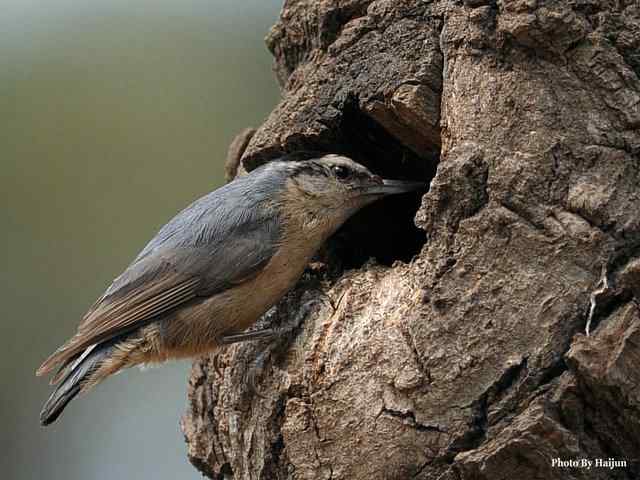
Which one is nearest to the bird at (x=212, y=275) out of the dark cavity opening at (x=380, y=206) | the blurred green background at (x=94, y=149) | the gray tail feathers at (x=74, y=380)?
the gray tail feathers at (x=74, y=380)

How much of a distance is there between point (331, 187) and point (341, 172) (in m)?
0.10

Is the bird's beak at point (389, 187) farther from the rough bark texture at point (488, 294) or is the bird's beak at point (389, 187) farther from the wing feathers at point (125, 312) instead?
the wing feathers at point (125, 312)

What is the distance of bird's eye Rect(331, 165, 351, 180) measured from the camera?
13.2 feet

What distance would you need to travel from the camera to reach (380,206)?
4500 millimetres

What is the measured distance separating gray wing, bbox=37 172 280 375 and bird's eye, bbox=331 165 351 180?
0.30 metres

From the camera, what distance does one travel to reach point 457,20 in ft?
11.0

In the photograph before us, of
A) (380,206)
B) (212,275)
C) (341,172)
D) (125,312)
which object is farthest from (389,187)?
(125,312)

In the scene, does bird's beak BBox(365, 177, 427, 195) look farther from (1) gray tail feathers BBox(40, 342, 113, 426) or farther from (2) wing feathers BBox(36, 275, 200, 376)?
(1) gray tail feathers BBox(40, 342, 113, 426)

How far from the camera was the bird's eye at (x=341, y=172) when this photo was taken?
4.01 meters

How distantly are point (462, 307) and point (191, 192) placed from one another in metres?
2.87

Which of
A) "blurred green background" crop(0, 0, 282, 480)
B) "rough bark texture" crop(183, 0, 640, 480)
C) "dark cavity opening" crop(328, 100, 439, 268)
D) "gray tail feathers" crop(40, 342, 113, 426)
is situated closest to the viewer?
"rough bark texture" crop(183, 0, 640, 480)

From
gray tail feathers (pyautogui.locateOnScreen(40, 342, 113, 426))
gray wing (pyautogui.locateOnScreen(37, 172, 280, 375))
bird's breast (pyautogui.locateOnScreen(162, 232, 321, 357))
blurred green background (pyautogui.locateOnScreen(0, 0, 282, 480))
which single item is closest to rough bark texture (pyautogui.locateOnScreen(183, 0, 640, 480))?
bird's breast (pyautogui.locateOnScreen(162, 232, 321, 357))

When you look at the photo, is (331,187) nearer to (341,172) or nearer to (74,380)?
(341,172)

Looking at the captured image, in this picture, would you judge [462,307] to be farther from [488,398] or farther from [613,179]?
[613,179]
